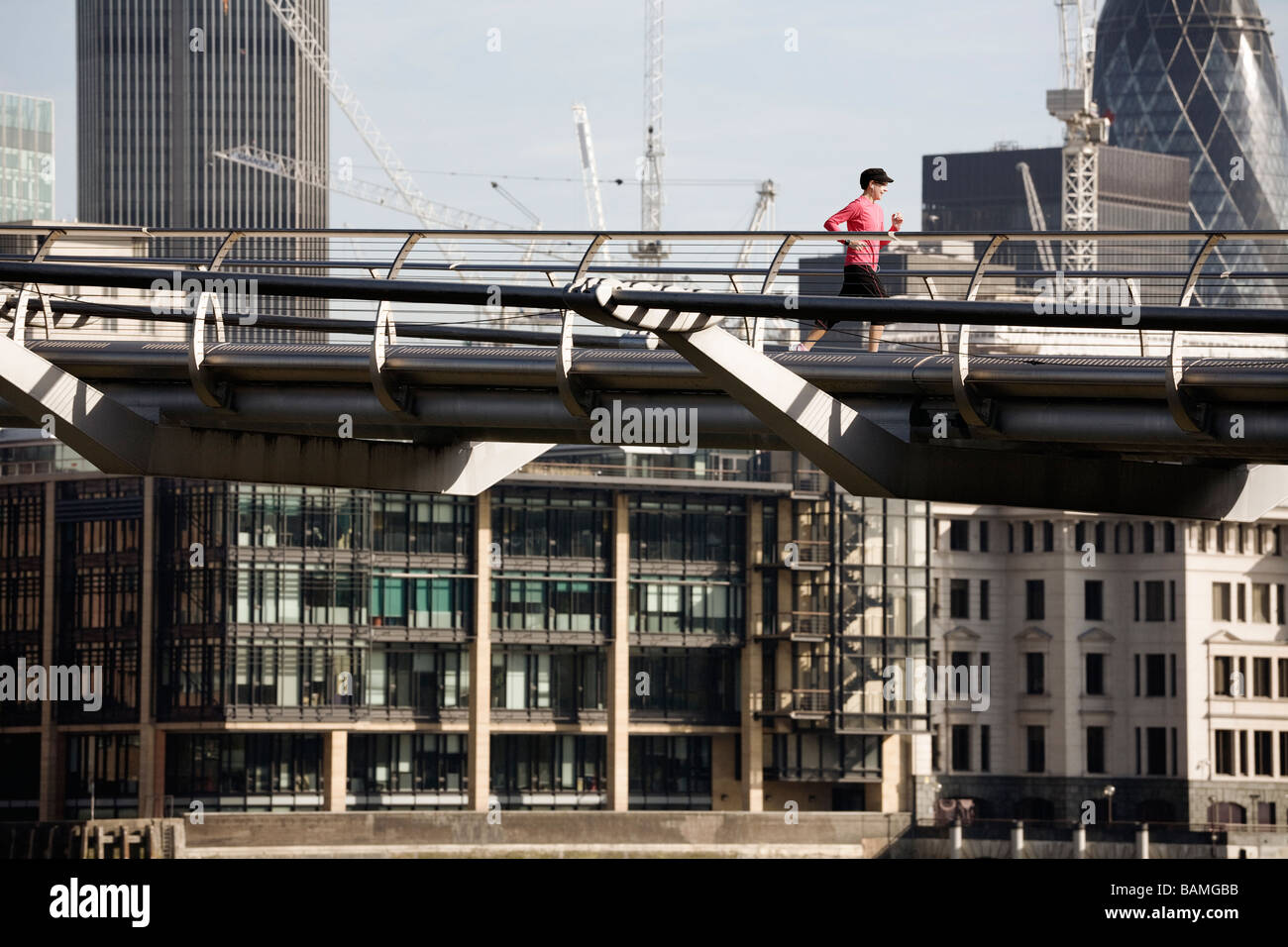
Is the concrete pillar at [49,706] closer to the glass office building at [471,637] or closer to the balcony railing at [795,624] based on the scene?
the glass office building at [471,637]

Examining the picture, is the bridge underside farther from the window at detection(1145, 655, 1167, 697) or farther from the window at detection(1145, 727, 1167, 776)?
the window at detection(1145, 655, 1167, 697)

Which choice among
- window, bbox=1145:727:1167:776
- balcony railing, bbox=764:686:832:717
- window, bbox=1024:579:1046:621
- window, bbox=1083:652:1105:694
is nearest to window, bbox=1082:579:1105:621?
window, bbox=1083:652:1105:694

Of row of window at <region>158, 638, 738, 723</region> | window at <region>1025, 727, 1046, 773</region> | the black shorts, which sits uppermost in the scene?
the black shorts

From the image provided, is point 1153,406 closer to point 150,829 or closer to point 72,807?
point 150,829

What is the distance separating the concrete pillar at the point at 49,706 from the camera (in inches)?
4001

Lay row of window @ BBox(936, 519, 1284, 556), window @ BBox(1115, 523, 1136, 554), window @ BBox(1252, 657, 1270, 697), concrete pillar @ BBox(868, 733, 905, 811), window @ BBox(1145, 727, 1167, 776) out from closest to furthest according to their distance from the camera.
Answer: concrete pillar @ BBox(868, 733, 905, 811) → window @ BBox(1252, 657, 1270, 697) → window @ BBox(1145, 727, 1167, 776) → row of window @ BBox(936, 519, 1284, 556) → window @ BBox(1115, 523, 1136, 554)

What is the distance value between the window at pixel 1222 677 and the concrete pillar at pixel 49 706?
5154 cm

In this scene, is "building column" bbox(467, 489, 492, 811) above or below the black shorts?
below

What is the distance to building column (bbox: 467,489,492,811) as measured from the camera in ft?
342

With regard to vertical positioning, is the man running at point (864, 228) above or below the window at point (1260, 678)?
above

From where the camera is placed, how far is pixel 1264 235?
87.3 feet

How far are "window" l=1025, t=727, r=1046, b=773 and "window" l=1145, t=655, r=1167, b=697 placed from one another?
5.60 meters

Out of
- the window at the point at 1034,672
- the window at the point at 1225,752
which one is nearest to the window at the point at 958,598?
the window at the point at 1034,672
